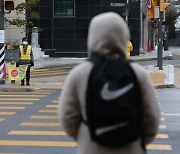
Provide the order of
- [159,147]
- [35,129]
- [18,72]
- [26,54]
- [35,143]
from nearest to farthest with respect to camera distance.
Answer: [159,147] → [35,143] → [35,129] → [26,54] → [18,72]

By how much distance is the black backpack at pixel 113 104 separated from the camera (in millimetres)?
3082

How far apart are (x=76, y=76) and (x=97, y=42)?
0.86 feet

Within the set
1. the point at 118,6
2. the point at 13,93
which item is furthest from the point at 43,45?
the point at 13,93

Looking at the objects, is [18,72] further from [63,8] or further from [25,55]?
[63,8]

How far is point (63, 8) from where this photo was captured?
1512 inches

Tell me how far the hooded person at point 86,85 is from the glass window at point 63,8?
115 feet

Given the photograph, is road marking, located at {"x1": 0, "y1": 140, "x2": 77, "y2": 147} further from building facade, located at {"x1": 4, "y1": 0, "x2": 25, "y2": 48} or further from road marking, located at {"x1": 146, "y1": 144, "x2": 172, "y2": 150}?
building facade, located at {"x1": 4, "y1": 0, "x2": 25, "y2": 48}

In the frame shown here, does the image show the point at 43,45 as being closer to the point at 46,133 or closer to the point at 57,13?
the point at 57,13

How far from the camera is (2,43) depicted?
1922 cm

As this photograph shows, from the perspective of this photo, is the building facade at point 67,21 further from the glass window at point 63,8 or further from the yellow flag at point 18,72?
the yellow flag at point 18,72

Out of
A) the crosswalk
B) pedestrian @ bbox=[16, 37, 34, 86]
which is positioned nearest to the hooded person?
the crosswalk

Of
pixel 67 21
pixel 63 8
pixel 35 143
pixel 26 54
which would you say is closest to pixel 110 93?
pixel 35 143

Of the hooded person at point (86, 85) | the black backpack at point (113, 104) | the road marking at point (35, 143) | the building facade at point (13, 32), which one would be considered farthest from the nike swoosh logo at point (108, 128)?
the building facade at point (13, 32)

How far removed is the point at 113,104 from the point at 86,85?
0.25 m
